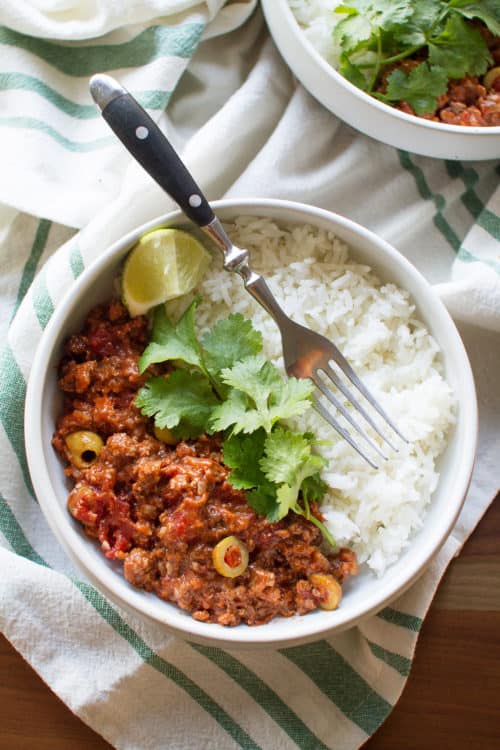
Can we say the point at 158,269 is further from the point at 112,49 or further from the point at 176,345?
the point at 112,49

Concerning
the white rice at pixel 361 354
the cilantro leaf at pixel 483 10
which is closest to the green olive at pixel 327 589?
the white rice at pixel 361 354

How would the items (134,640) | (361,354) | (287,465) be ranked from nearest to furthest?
1. (287,465)
2. (361,354)
3. (134,640)

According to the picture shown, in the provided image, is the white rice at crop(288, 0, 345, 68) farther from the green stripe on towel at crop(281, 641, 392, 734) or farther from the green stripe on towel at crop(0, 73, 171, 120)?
the green stripe on towel at crop(281, 641, 392, 734)

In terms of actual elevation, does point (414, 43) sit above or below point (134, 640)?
above

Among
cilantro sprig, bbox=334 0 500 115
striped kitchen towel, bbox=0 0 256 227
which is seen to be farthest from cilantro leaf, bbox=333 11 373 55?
striped kitchen towel, bbox=0 0 256 227

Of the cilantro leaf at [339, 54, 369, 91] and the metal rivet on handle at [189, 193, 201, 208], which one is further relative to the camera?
the cilantro leaf at [339, 54, 369, 91]

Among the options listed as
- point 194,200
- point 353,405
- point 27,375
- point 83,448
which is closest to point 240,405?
point 353,405

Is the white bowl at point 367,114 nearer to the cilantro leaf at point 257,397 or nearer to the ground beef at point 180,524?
the cilantro leaf at point 257,397
